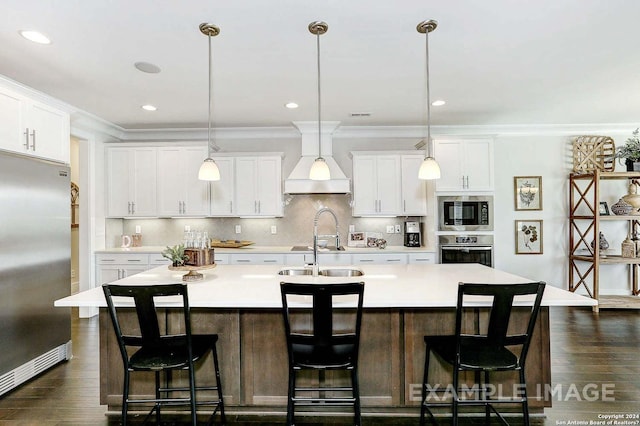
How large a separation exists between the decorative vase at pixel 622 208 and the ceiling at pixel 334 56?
1.19 metres

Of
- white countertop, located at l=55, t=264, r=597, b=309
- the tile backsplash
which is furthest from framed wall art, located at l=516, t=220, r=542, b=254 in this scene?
white countertop, located at l=55, t=264, r=597, b=309

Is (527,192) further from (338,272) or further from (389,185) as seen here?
(338,272)

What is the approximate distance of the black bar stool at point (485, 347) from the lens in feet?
6.14

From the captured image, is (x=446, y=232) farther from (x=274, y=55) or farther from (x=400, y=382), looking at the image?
(x=274, y=55)

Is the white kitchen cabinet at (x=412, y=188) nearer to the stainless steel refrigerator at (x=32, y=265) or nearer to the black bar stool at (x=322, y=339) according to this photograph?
the black bar stool at (x=322, y=339)

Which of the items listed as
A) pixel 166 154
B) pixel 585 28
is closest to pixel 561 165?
pixel 585 28

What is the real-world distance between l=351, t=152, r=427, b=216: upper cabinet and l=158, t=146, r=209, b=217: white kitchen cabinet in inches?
82.3

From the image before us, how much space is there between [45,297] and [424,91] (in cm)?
397

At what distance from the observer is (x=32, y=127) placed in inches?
122

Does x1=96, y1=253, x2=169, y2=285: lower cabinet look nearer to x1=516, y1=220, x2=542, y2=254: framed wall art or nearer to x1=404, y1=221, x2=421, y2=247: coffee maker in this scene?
x1=404, y1=221, x2=421, y2=247: coffee maker

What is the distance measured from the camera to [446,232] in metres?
4.61

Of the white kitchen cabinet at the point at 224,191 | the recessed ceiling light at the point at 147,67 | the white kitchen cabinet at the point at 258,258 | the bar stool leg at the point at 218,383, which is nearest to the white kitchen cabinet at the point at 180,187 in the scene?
the white kitchen cabinet at the point at 224,191

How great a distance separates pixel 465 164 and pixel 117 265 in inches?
184

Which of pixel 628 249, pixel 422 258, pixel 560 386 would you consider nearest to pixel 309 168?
pixel 422 258
